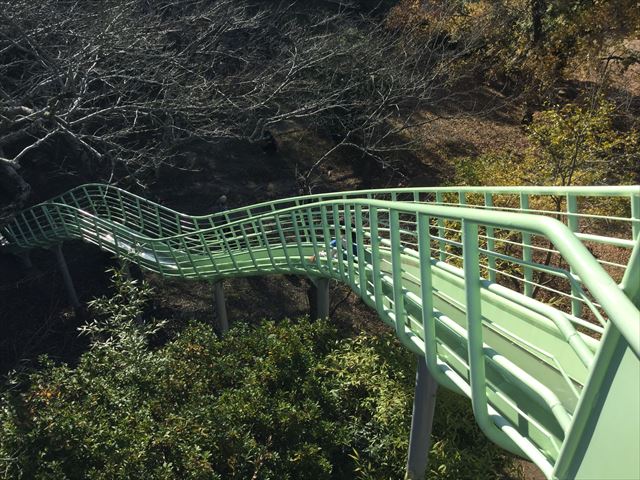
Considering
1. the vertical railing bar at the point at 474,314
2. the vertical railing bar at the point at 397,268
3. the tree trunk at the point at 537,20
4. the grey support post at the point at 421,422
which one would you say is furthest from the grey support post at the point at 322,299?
the tree trunk at the point at 537,20

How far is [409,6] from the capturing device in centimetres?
1552

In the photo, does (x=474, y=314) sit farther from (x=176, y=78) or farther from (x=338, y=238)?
(x=176, y=78)

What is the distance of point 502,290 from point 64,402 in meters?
4.18

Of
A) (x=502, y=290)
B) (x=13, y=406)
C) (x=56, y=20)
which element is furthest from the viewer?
(x=56, y=20)

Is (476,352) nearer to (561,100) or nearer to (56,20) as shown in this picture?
(56,20)

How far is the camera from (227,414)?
480cm

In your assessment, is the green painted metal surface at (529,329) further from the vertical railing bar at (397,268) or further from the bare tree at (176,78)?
the bare tree at (176,78)

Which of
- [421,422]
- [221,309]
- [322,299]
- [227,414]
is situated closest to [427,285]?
[421,422]

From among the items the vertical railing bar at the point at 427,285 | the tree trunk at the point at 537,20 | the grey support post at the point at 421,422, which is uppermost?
the tree trunk at the point at 537,20

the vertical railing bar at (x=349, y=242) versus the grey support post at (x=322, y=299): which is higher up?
the vertical railing bar at (x=349, y=242)

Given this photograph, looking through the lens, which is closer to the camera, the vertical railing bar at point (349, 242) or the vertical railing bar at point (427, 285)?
the vertical railing bar at point (427, 285)

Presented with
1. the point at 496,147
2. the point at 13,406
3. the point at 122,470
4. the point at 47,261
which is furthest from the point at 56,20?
the point at 496,147

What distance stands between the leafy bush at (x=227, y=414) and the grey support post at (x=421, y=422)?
33 centimetres

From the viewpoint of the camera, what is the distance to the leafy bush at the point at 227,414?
445 cm
